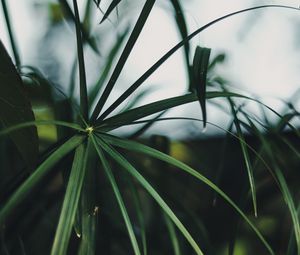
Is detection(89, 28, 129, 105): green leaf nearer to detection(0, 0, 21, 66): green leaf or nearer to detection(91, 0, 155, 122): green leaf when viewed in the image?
detection(0, 0, 21, 66): green leaf

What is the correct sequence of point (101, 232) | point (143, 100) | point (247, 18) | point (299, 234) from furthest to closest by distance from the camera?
point (247, 18), point (143, 100), point (101, 232), point (299, 234)

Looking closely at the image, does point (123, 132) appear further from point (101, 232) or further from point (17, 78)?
point (17, 78)

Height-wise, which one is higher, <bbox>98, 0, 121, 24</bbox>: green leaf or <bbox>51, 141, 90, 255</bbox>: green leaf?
<bbox>98, 0, 121, 24</bbox>: green leaf

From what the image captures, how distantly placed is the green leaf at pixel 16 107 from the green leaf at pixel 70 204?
0.21 ft

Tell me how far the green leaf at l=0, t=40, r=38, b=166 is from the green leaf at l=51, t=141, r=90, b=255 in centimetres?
6

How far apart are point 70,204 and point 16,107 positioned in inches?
6.4

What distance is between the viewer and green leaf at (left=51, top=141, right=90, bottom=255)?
1.50ft

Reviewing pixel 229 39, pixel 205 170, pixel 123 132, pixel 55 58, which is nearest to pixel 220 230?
pixel 205 170

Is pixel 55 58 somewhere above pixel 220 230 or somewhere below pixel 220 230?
above

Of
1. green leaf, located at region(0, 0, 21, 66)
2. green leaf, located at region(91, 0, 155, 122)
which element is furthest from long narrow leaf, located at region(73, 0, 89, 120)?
green leaf, located at region(0, 0, 21, 66)

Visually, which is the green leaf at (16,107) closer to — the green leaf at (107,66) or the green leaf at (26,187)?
the green leaf at (26,187)

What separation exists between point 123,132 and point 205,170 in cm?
24

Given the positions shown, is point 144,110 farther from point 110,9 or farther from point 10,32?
point 10,32

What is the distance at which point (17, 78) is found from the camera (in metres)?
0.60
